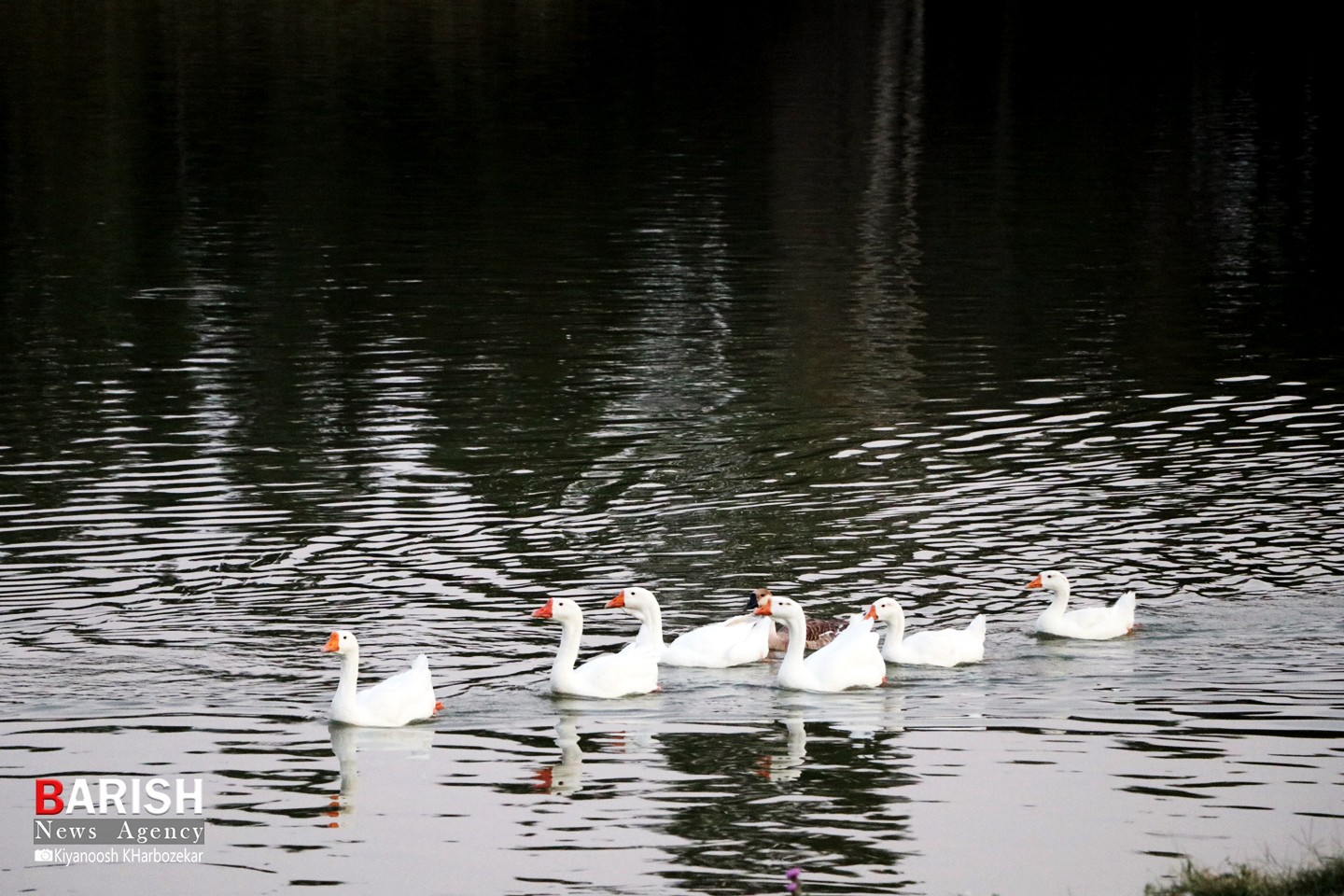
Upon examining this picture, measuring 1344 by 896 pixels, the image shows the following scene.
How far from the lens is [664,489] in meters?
25.8

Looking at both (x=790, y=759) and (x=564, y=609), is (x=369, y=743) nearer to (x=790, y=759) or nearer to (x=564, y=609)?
(x=564, y=609)

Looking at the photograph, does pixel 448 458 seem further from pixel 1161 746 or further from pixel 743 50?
pixel 743 50

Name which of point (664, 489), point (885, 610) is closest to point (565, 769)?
point (885, 610)

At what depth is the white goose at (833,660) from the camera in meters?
18.5

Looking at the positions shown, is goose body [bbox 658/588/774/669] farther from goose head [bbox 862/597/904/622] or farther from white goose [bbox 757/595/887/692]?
goose head [bbox 862/597/904/622]

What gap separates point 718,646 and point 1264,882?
7.68 metres

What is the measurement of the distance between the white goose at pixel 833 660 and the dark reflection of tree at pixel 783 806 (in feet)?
2.92

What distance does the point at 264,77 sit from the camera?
254 ft

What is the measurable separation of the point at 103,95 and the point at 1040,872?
6321 centimetres

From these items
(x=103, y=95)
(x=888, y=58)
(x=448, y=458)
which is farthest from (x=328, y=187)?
(x=888, y=58)

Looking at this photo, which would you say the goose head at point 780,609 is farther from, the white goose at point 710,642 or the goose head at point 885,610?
the goose head at point 885,610

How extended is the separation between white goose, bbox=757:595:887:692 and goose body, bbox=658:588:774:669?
572 mm

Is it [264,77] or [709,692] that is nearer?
[709,692]

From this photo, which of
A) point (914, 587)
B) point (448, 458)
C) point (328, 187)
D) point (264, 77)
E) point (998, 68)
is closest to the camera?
point (914, 587)
